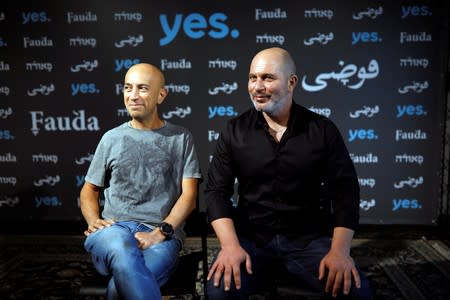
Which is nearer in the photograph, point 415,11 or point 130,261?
point 130,261

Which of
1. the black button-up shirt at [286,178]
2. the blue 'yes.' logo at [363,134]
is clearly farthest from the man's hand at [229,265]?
the blue 'yes.' logo at [363,134]

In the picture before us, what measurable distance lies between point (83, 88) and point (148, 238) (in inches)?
110

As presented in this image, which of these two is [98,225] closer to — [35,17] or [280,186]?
[280,186]

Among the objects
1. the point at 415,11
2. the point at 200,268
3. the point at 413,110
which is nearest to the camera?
the point at 200,268

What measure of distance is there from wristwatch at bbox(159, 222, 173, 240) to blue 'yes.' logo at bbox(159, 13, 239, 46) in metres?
2.62

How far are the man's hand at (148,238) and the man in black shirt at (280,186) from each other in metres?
0.23

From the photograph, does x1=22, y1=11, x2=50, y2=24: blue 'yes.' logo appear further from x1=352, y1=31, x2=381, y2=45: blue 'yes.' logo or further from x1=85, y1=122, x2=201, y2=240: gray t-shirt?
x1=352, y1=31, x2=381, y2=45: blue 'yes.' logo

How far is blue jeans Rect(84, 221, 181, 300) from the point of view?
1.47 m

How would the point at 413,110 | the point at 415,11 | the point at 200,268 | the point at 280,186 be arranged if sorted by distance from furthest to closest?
the point at 413,110, the point at 415,11, the point at 200,268, the point at 280,186

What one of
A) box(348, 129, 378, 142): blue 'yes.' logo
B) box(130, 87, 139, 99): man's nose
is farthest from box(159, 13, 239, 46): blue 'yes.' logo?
box(130, 87, 139, 99): man's nose

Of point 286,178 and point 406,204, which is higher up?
point 286,178

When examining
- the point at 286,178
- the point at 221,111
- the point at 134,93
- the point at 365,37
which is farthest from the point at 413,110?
the point at 134,93

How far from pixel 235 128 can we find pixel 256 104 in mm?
160

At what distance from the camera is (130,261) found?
4.96 ft
